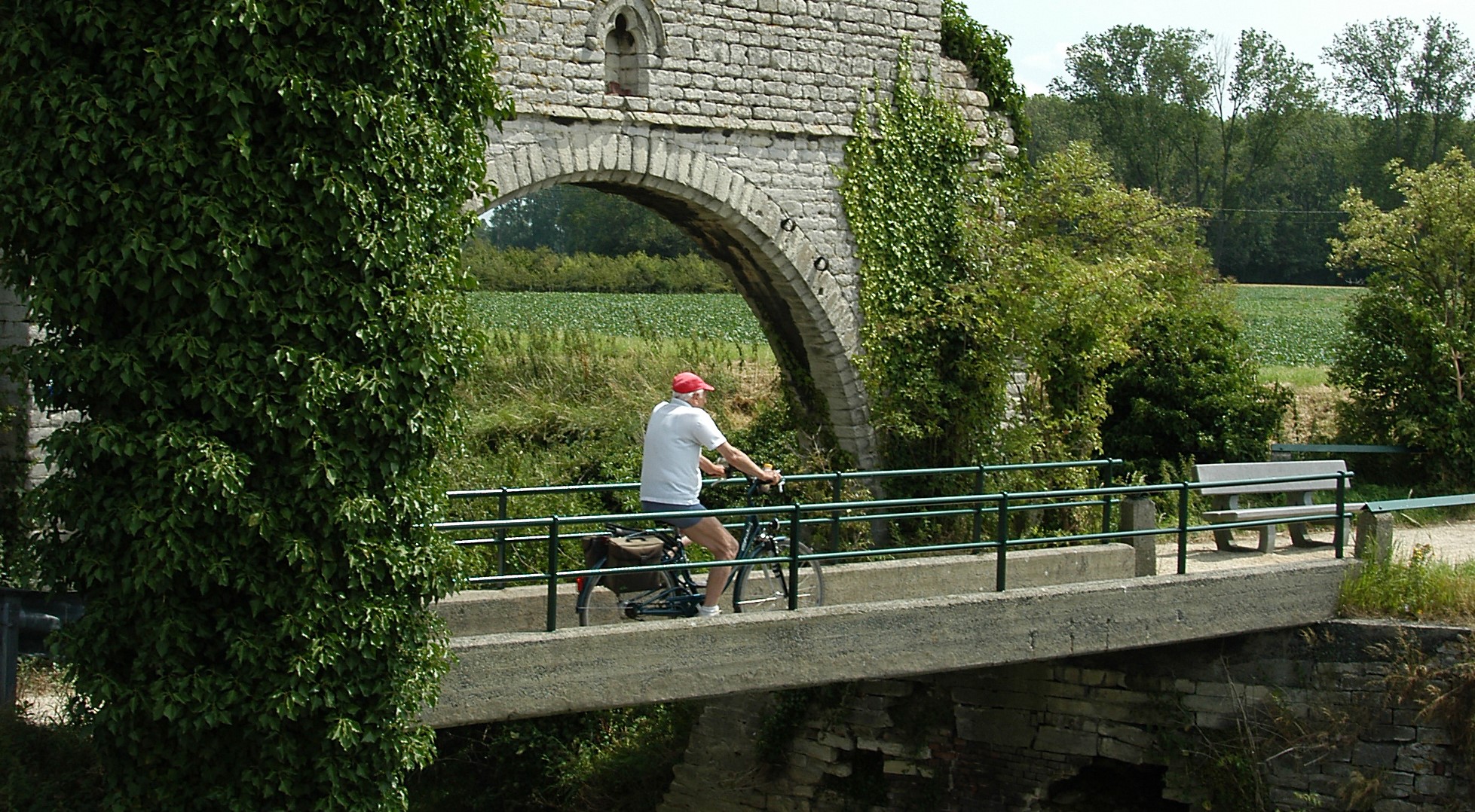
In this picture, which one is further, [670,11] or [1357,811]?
[670,11]

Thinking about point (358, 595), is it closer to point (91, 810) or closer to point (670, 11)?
point (91, 810)

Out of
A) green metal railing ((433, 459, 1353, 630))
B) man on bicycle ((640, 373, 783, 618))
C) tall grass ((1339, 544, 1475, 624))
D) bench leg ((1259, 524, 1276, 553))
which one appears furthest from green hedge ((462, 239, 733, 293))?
man on bicycle ((640, 373, 783, 618))

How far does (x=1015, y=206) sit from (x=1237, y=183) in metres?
43.2

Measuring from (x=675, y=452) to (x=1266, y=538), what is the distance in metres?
6.14

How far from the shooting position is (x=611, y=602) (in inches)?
387

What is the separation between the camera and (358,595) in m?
7.66

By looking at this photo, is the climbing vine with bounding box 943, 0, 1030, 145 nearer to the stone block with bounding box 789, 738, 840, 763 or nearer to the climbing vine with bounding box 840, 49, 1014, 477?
the climbing vine with bounding box 840, 49, 1014, 477

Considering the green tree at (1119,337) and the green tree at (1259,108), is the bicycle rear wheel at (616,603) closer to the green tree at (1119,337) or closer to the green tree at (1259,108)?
the green tree at (1119,337)

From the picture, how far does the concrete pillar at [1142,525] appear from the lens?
37.9ft

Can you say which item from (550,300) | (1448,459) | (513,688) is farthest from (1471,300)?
(550,300)

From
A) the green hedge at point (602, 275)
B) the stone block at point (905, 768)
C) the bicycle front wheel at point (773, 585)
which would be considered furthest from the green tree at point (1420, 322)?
the green hedge at point (602, 275)

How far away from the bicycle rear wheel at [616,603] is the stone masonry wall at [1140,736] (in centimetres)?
390

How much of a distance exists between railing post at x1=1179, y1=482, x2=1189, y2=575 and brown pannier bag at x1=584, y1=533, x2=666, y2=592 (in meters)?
3.92

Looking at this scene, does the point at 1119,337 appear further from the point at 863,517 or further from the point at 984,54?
the point at 863,517
